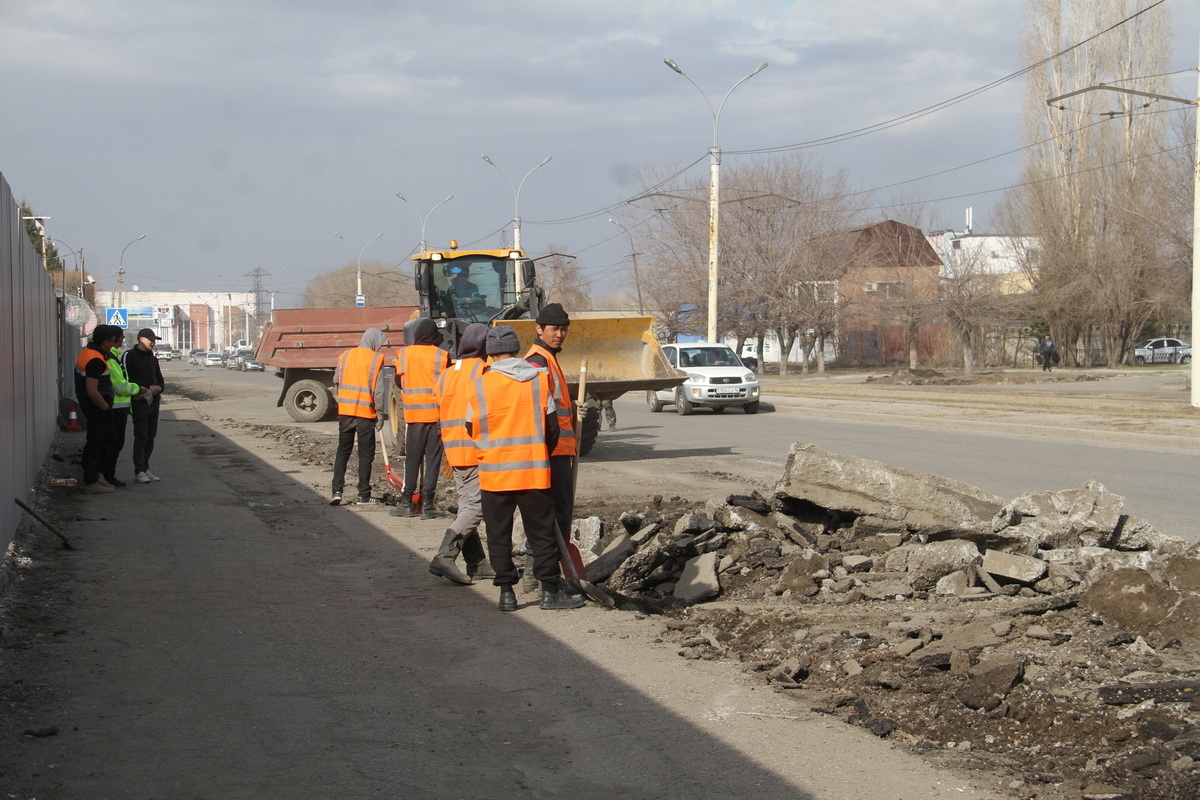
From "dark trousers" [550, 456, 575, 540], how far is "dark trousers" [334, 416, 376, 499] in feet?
13.3

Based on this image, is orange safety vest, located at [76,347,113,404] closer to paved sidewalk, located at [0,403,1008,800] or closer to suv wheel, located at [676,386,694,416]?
paved sidewalk, located at [0,403,1008,800]

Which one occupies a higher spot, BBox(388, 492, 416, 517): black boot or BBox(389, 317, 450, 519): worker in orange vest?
BBox(389, 317, 450, 519): worker in orange vest

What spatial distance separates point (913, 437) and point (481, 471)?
1263 centimetres

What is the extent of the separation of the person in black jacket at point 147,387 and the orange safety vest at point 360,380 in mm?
3278

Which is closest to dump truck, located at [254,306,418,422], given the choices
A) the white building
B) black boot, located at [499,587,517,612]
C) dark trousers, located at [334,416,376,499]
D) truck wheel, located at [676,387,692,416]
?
truck wheel, located at [676,387,692,416]

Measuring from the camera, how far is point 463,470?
7.31 m

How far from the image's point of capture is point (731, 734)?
437 centimetres

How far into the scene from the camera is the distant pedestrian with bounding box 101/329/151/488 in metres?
12.0

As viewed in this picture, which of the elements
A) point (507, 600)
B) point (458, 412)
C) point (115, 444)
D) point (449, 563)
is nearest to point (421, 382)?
point (458, 412)

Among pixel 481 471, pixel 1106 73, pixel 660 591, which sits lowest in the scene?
pixel 660 591

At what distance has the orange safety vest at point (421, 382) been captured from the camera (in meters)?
9.53

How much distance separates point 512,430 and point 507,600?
1037mm

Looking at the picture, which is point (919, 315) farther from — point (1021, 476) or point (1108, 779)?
point (1108, 779)

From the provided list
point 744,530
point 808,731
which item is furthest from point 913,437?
point 808,731
